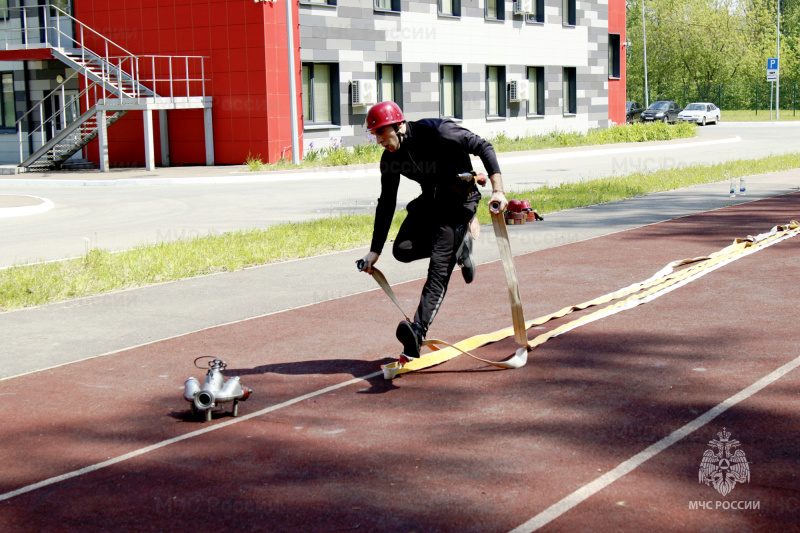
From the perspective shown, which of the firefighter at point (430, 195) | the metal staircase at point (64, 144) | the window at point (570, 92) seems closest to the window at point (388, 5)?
the metal staircase at point (64, 144)

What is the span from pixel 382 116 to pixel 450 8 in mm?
34069

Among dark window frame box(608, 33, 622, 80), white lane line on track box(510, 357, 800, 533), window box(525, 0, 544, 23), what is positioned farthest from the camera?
dark window frame box(608, 33, 622, 80)

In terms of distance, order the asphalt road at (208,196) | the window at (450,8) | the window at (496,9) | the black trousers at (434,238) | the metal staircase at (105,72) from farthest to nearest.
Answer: the window at (496,9) → the window at (450,8) → the metal staircase at (105,72) → the asphalt road at (208,196) → the black trousers at (434,238)

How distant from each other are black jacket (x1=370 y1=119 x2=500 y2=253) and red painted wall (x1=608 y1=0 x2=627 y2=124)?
48034 mm

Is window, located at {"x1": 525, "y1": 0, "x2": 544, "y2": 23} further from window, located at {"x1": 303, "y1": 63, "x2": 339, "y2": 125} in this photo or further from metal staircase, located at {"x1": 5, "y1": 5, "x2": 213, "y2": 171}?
metal staircase, located at {"x1": 5, "y1": 5, "x2": 213, "y2": 171}

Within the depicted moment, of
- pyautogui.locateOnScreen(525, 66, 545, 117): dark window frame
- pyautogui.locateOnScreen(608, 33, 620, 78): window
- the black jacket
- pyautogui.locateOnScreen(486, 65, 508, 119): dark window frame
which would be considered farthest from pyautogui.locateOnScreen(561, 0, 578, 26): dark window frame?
the black jacket

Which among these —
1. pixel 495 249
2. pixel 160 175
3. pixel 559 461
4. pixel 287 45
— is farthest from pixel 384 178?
pixel 287 45

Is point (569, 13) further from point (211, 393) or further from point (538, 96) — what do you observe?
point (211, 393)

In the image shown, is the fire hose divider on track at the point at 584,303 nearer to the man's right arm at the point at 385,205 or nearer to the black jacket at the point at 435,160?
the man's right arm at the point at 385,205

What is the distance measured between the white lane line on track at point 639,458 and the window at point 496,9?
1436 inches

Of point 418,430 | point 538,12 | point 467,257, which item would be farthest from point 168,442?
point 538,12

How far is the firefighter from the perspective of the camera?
6.85 meters

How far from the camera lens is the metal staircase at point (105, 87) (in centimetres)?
3075

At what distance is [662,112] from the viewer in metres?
65.8
